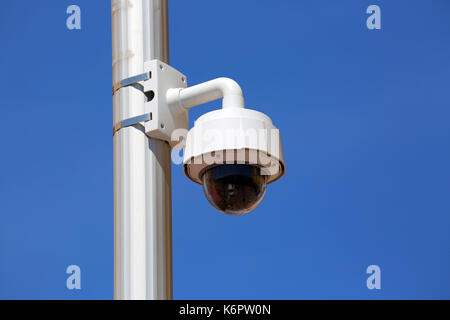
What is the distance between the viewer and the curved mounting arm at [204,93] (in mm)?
5262

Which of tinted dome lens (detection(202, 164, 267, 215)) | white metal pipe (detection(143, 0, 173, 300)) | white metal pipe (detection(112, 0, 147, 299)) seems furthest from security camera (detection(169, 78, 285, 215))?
white metal pipe (detection(112, 0, 147, 299))

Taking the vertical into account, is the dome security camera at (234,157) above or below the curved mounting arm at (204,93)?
below

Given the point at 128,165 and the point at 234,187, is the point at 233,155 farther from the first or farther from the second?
the point at 128,165

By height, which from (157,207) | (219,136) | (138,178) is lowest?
(157,207)

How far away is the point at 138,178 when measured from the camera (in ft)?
16.9

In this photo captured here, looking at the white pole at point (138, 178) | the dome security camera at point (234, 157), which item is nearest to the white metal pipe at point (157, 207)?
the white pole at point (138, 178)

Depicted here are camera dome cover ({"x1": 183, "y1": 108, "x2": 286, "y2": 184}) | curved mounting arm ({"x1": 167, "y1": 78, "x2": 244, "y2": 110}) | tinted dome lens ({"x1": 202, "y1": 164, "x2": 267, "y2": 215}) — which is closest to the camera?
camera dome cover ({"x1": 183, "y1": 108, "x2": 286, "y2": 184})

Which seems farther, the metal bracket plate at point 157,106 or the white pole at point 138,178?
the metal bracket plate at point 157,106

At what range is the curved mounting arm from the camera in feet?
17.3

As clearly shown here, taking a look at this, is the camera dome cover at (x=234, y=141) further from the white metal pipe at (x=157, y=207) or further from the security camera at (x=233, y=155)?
the white metal pipe at (x=157, y=207)

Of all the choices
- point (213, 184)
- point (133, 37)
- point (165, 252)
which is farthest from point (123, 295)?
point (133, 37)

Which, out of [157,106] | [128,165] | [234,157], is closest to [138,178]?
[128,165]

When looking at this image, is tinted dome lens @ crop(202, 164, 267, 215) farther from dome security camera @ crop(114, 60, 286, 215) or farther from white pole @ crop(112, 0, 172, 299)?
white pole @ crop(112, 0, 172, 299)

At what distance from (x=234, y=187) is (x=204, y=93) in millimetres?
447
